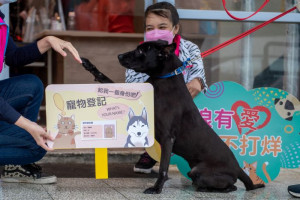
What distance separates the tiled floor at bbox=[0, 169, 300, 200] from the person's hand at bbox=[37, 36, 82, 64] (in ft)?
2.52

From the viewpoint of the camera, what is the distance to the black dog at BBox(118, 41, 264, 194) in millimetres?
2941

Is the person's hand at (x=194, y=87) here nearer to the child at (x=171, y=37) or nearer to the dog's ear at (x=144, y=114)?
the child at (x=171, y=37)

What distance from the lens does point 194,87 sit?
3387 millimetres

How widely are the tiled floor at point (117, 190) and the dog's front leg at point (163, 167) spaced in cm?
5

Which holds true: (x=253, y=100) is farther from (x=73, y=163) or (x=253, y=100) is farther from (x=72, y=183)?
(x=73, y=163)

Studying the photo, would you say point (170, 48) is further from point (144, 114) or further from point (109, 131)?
point (109, 131)

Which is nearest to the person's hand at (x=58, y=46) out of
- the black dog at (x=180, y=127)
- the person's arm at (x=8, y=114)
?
the black dog at (x=180, y=127)

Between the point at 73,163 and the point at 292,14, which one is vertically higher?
the point at 292,14

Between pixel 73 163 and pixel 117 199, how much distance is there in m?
1.55

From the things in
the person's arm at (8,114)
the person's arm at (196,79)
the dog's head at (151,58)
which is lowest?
the person's arm at (8,114)

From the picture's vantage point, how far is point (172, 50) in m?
2.93

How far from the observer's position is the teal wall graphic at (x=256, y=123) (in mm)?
3322

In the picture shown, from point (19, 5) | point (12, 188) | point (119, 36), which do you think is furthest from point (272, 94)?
point (19, 5)

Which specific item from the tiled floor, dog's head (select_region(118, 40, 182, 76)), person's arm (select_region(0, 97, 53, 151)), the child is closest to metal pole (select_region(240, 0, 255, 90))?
the child
